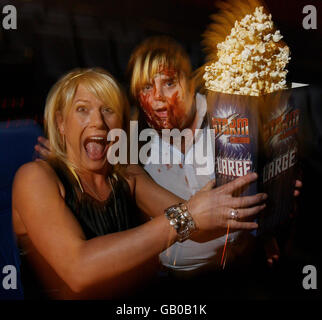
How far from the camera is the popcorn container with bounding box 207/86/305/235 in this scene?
4.53 ft

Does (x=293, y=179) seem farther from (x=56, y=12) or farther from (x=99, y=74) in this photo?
(x=56, y=12)

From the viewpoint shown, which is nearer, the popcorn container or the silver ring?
the popcorn container

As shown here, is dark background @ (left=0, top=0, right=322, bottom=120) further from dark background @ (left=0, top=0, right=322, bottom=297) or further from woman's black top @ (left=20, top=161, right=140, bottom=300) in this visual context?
Answer: woman's black top @ (left=20, top=161, right=140, bottom=300)

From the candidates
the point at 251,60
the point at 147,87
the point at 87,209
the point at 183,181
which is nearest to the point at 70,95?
the point at 147,87

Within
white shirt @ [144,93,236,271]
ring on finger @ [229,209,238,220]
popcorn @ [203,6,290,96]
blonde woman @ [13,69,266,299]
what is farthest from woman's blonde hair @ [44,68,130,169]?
ring on finger @ [229,209,238,220]

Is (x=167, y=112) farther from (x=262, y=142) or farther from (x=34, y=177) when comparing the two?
(x=34, y=177)

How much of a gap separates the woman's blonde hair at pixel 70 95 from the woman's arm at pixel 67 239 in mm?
99

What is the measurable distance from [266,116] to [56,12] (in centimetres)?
79

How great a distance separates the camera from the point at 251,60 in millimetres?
1379

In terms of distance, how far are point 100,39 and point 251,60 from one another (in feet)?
1.72

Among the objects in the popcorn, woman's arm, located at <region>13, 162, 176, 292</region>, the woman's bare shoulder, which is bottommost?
woman's arm, located at <region>13, 162, 176, 292</region>

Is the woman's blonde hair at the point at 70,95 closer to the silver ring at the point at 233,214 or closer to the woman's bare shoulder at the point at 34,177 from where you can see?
the woman's bare shoulder at the point at 34,177

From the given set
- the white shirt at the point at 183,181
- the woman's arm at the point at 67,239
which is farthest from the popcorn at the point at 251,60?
the woman's arm at the point at 67,239

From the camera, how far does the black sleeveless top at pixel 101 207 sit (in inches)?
58.9
